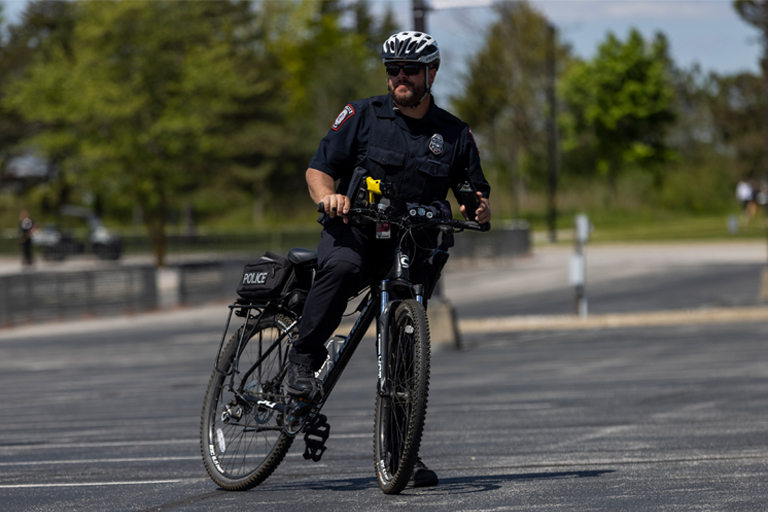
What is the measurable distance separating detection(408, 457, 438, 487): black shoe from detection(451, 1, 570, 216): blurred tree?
5348 cm

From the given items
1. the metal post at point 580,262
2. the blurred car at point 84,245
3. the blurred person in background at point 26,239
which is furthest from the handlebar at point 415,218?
the blurred car at point 84,245

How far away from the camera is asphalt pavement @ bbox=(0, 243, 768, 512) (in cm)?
533

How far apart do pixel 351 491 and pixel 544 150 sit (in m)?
69.5

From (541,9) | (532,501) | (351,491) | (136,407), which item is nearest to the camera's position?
(532,501)

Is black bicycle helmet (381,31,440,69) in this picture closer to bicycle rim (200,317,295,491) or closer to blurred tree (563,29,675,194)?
bicycle rim (200,317,295,491)

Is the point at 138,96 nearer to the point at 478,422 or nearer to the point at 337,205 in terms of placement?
the point at 478,422

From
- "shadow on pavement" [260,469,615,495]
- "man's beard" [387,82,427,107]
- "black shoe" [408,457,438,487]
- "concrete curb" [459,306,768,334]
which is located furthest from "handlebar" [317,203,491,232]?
"concrete curb" [459,306,768,334]

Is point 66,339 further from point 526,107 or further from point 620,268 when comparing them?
point 526,107

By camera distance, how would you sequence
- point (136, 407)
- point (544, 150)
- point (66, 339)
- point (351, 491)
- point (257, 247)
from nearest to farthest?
point (351, 491)
point (136, 407)
point (66, 339)
point (257, 247)
point (544, 150)

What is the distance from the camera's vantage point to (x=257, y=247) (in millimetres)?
45938

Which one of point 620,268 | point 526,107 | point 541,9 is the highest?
point 541,9

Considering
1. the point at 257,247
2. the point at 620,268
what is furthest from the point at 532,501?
the point at 257,247

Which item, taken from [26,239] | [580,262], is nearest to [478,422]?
[580,262]

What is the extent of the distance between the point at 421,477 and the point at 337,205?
134cm
